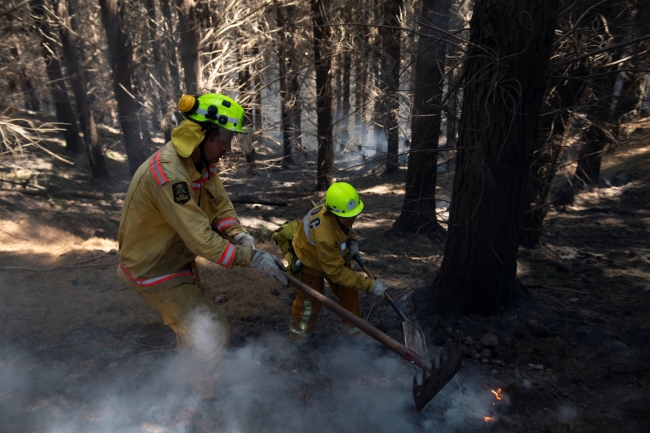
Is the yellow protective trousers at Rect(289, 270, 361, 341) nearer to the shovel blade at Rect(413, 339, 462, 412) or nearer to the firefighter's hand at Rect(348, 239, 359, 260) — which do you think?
the firefighter's hand at Rect(348, 239, 359, 260)

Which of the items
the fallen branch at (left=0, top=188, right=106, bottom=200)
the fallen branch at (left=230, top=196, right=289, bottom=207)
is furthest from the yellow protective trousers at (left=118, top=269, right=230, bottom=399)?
the fallen branch at (left=0, top=188, right=106, bottom=200)

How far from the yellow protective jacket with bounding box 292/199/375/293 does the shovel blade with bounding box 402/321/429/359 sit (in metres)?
0.47

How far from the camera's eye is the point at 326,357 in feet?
14.1

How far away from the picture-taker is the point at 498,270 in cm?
A: 426

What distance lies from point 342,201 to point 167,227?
147cm

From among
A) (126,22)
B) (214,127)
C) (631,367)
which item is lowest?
(631,367)

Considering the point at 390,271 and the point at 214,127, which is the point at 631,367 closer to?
the point at 390,271

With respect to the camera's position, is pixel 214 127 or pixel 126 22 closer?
pixel 214 127

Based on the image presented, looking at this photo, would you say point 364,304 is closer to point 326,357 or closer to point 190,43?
point 326,357

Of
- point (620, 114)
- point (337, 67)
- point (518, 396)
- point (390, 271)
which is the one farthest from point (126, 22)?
point (518, 396)

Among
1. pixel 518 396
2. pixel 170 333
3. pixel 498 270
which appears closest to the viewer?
pixel 518 396

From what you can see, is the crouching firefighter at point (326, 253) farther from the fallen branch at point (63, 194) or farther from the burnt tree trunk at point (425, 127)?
the fallen branch at point (63, 194)

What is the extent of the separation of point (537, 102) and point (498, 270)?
1614mm

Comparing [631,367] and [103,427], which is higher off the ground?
[631,367]
